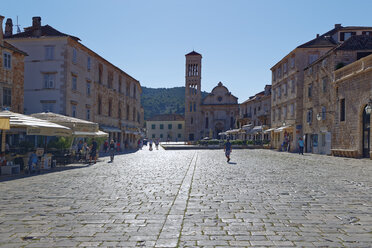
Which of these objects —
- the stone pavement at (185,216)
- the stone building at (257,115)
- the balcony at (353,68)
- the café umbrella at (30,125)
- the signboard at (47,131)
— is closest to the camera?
the stone pavement at (185,216)

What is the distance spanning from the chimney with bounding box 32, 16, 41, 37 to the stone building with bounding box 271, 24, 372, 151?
25.2m

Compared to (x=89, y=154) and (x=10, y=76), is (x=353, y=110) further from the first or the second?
(x=10, y=76)

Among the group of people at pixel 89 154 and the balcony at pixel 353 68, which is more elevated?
the balcony at pixel 353 68

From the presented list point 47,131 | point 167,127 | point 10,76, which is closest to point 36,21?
point 10,76

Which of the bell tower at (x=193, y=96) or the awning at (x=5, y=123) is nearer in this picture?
the awning at (x=5, y=123)

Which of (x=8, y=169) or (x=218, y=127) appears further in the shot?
(x=218, y=127)

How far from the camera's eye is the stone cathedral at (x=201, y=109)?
82.4 metres

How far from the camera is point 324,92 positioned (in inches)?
1149

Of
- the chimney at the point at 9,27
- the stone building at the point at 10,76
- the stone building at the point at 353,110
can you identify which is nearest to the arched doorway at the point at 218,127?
the stone building at the point at 353,110

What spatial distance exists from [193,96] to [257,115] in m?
29.8

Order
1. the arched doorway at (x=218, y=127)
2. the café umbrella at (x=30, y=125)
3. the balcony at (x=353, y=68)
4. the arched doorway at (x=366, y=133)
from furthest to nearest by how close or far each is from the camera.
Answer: the arched doorway at (x=218, y=127) → the arched doorway at (x=366, y=133) → the balcony at (x=353, y=68) → the café umbrella at (x=30, y=125)

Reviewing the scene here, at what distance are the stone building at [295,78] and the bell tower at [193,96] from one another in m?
39.8

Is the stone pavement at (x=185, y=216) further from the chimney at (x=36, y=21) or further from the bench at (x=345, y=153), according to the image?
the chimney at (x=36, y=21)

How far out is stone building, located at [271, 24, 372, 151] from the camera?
3578 centimetres
